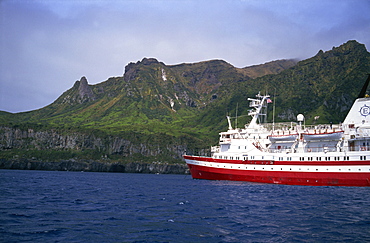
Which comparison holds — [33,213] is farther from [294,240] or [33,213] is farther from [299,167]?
[299,167]

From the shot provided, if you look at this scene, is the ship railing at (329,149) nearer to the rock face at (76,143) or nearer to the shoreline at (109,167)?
the shoreline at (109,167)

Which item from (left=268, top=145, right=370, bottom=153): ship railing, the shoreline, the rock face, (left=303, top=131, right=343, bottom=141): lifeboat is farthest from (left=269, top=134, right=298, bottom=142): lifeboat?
the rock face

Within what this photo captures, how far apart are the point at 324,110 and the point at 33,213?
Answer: 19603cm

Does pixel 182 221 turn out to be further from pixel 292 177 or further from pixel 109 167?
pixel 109 167

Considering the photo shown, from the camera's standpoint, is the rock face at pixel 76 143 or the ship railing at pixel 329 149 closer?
the ship railing at pixel 329 149

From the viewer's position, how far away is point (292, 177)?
50.4m

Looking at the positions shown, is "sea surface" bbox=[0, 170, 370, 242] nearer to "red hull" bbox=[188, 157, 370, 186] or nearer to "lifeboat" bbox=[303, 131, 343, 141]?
"red hull" bbox=[188, 157, 370, 186]

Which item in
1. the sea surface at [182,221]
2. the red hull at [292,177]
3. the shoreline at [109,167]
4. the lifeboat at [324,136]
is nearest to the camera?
the sea surface at [182,221]

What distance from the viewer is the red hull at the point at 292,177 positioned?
1848 inches

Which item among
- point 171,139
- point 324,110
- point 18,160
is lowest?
point 18,160

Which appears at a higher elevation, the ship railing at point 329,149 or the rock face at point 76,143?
the rock face at point 76,143

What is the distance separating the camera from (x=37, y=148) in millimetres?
168750

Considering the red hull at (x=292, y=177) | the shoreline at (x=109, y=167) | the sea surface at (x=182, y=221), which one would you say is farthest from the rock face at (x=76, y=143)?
the sea surface at (x=182, y=221)

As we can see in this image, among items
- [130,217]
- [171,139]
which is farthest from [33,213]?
[171,139]
